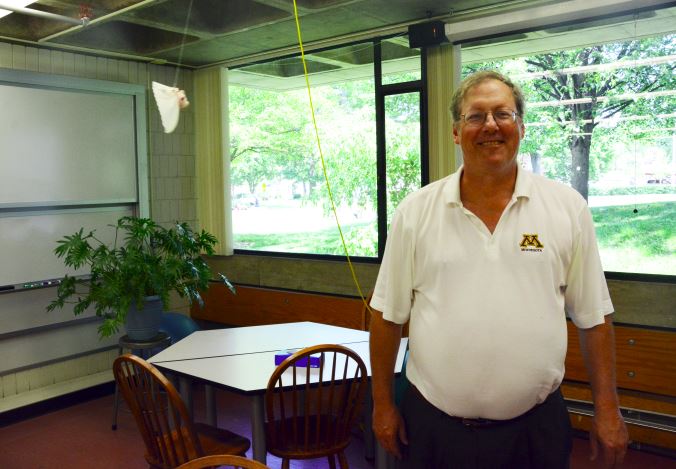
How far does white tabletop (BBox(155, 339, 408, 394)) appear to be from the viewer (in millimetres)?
2773

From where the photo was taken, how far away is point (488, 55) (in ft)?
13.9

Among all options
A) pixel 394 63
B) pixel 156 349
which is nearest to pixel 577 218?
pixel 394 63

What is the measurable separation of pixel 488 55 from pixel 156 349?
322 cm

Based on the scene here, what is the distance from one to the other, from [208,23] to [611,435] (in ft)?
12.0

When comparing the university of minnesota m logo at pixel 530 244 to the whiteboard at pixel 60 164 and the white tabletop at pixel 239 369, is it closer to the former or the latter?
the white tabletop at pixel 239 369

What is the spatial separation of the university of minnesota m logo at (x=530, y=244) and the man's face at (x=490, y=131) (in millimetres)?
209

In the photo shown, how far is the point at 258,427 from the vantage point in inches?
108

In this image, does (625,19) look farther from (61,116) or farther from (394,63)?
(61,116)

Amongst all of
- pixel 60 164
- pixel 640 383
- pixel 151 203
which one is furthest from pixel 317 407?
pixel 151 203

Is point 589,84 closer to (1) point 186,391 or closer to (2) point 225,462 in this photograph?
(1) point 186,391

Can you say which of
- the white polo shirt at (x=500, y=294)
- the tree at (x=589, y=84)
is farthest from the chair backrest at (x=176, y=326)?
the white polo shirt at (x=500, y=294)

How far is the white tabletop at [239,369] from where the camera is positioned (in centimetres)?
277

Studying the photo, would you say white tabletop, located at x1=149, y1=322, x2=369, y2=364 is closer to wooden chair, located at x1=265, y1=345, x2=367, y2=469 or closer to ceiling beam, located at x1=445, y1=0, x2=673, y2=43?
wooden chair, located at x1=265, y1=345, x2=367, y2=469

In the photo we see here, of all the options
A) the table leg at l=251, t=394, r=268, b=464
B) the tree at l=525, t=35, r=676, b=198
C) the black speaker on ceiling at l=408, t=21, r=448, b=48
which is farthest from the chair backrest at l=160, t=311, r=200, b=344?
the tree at l=525, t=35, r=676, b=198
